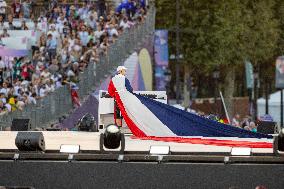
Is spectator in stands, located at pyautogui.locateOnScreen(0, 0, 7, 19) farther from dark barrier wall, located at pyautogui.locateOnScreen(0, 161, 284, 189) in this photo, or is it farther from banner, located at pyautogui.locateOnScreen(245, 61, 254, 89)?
dark barrier wall, located at pyautogui.locateOnScreen(0, 161, 284, 189)

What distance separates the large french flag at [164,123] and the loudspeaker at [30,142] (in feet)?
8.89

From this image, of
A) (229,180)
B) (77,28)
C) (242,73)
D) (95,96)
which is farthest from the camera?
(242,73)

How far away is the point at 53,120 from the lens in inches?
1451

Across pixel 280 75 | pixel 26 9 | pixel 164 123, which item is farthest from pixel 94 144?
pixel 280 75

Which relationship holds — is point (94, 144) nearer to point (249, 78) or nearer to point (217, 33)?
point (249, 78)

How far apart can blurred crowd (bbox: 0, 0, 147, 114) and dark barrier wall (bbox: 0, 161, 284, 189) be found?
2292cm

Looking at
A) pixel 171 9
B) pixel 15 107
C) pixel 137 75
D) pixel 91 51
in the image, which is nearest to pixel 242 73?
pixel 171 9

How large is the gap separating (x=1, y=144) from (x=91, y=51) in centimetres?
2994

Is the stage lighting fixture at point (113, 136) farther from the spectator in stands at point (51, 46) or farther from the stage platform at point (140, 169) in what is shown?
the spectator in stands at point (51, 46)

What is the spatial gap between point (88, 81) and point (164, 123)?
85.9 feet

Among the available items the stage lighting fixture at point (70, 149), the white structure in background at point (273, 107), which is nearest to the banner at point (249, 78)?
the white structure in background at point (273, 107)

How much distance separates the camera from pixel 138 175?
11.1 meters

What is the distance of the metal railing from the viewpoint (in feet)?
114

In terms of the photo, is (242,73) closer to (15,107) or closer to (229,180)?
(15,107)
